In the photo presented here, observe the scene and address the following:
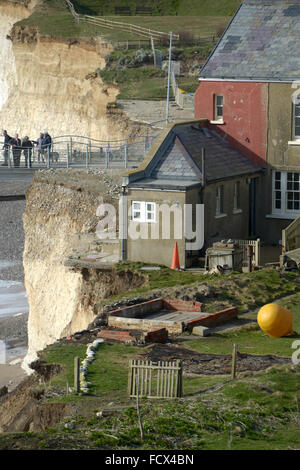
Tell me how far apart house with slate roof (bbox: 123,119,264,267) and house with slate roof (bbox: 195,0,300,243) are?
77 cm

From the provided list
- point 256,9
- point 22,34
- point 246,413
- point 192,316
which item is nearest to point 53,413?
point 246,413

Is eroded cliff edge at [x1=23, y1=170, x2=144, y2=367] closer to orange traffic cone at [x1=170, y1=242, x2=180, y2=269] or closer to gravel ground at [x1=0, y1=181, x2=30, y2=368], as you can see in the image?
gravel ground at [x1=0, y1=181, x2=30, y2=368]

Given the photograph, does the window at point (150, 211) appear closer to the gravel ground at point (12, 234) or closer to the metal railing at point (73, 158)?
the metal railing at point (73, 158)

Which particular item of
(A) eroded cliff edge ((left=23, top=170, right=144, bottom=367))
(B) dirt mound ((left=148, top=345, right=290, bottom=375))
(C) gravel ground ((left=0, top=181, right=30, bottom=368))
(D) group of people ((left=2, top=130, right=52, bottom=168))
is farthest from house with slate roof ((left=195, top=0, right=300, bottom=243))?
(B) dirt mound ((left=148, top=345, right=290, bottom=375))

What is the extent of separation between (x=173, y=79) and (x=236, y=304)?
140 feet

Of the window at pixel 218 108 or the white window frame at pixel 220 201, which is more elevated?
the window at pixel 218 108

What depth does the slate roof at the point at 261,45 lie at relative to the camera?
4016cm

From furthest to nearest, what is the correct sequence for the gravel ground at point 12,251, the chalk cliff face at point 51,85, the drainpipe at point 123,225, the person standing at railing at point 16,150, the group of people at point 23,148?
the chalk cliff face at point 51,85, the gravel ground at point 12,251, the person standing at railing at point 16,150, the group of people at point 23,148, the drainpipe at point 123,225

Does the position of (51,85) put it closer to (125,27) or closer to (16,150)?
(125,27)

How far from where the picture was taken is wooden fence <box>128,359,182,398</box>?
21781 millimetres

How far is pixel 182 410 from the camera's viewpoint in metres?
20.6

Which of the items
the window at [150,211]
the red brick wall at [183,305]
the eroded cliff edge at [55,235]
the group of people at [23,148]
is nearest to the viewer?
the red brick wall at [183,305]

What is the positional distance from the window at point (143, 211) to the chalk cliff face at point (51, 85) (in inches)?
1389

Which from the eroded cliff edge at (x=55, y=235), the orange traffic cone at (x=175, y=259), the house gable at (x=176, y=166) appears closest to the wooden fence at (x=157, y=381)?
the orange traffic cone at (x=175, y=259)
